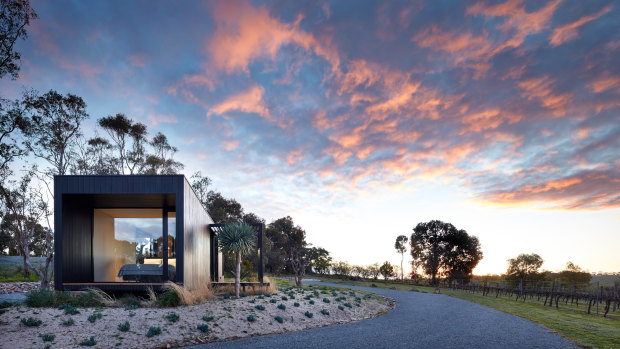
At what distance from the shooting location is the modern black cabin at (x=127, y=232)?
38.6ft

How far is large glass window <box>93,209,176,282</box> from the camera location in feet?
47.1

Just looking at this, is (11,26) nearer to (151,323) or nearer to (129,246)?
(129,246)

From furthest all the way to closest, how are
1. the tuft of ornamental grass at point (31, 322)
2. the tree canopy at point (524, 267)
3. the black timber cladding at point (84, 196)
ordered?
the tree canopy at point (524, 267), the black timber cladding at point (84, 196), the tuft of ornamental grass at point (31, 322)

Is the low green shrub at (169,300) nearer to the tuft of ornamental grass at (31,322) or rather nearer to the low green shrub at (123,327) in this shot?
the low green shrub at (123,327)

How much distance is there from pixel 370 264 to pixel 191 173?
Answer: 28555 mm

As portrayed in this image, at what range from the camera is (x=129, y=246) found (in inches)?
593

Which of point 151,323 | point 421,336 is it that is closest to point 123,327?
point 151,323

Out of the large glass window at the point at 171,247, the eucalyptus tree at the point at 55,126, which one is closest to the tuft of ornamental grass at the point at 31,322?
the large glass window at the point at 171,247

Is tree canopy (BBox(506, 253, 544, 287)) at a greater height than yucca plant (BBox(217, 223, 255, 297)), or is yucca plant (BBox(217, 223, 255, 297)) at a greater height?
yucca plant (BBox(217, 223, 255, 297))

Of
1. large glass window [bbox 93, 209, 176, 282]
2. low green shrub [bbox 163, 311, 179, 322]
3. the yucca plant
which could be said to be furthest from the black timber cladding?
low green shrub [bbox 163, 311, 179, 322]

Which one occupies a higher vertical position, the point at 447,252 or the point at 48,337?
the point at 48,337

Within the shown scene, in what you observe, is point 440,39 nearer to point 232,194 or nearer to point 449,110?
point 449,110

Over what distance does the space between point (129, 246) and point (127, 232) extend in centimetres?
73

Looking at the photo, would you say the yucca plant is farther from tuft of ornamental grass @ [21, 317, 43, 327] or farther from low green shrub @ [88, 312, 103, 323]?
tuft of ornamental grass @ [21, 317, 43, 327]
